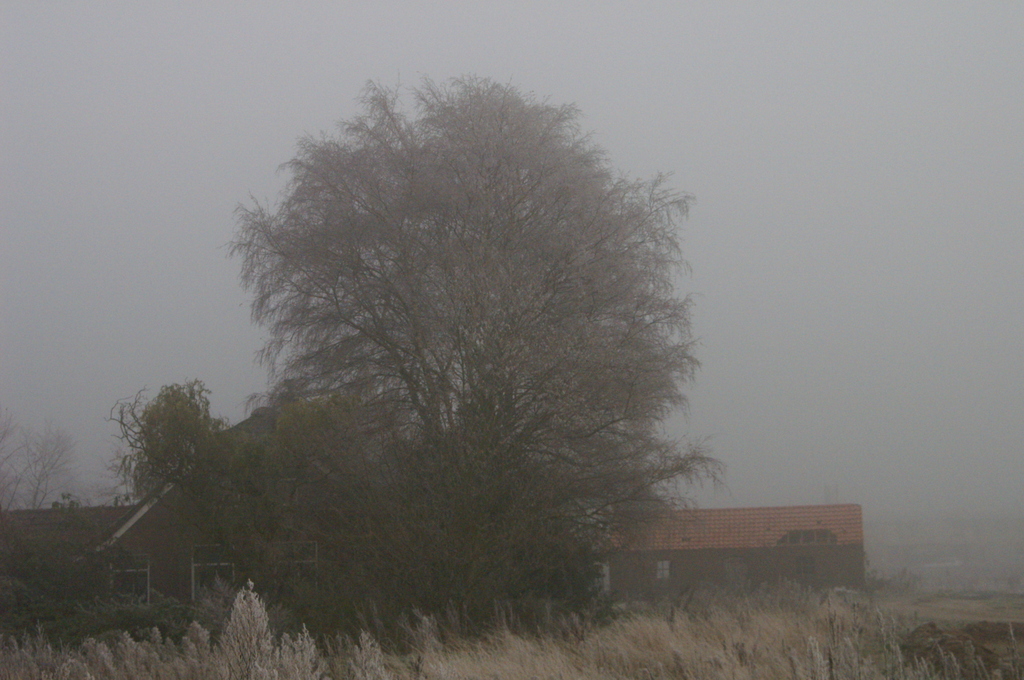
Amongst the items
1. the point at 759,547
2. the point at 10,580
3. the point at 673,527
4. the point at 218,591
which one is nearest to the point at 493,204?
the point at 673,527

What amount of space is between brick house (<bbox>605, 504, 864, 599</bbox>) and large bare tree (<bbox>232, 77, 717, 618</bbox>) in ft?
45.6

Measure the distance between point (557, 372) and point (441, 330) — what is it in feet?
7.24

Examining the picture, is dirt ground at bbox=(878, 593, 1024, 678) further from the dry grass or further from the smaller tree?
the smaller tree

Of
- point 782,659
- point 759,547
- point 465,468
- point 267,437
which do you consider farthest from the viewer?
point 759,547

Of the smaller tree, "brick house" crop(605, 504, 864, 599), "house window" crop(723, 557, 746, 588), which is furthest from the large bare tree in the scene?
"house window" crop(723, 557, 746, 588)

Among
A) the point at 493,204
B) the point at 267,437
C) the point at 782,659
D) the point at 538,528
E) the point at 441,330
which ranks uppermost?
the point at 493,204

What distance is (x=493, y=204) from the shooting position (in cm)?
1931

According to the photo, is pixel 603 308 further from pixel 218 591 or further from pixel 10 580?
pixel 10 580

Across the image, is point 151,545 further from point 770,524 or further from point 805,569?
point 770,524

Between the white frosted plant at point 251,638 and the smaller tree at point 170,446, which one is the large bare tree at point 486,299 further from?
the white frosted plant at point 251,638

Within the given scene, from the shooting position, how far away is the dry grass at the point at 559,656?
6.44 m

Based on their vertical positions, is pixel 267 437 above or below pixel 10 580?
above

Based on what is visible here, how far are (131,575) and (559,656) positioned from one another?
16.4 meters

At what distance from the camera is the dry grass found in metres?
6.44
